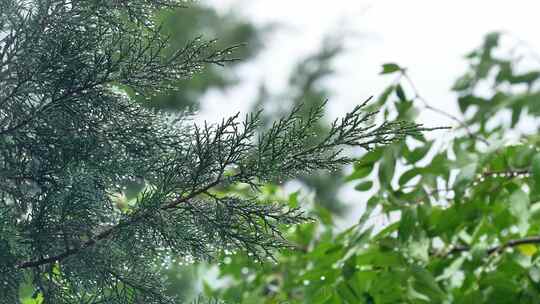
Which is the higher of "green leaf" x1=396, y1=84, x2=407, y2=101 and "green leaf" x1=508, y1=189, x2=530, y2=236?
"green leaf" x1=396, y1=84, x2=407, y2=101

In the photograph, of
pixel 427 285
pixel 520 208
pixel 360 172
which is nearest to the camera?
pixel 520 208

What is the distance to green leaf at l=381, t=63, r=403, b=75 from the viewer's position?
6.63 ft

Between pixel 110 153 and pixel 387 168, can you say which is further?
pixel 110 153

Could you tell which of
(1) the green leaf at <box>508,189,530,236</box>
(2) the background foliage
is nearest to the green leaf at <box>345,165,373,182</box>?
(2) the background foliage

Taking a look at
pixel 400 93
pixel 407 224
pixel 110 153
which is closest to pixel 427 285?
pixel 407 224

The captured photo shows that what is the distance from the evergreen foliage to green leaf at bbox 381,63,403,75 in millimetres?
121

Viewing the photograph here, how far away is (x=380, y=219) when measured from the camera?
2029 mm

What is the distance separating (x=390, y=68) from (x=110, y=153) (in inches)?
28.5

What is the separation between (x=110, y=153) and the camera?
7.14 ft

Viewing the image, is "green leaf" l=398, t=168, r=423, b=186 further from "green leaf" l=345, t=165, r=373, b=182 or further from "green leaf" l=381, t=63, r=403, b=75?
"green leaf" l=381, t=63, r=403, b=75

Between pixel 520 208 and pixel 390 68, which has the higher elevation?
pixel 390 68

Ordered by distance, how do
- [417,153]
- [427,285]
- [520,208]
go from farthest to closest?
[417,153] → [427,285] → [520,208]

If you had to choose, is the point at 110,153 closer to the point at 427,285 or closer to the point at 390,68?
the point at 390,68

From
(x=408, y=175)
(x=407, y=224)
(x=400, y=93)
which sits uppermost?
(x=400, y=93)
